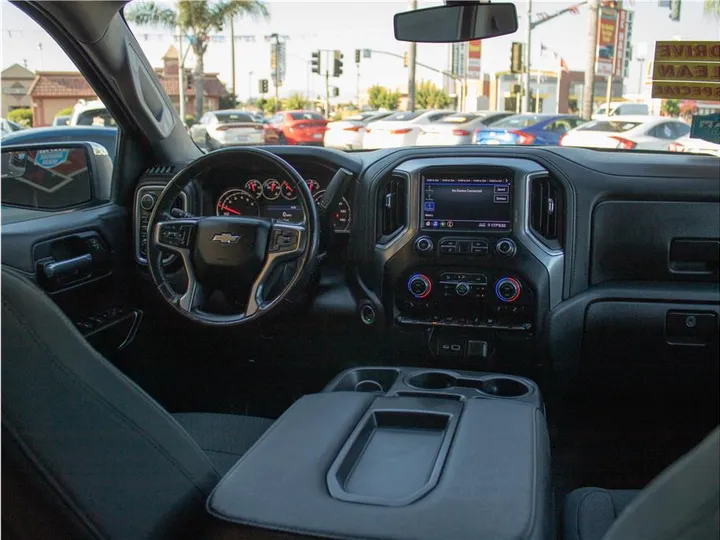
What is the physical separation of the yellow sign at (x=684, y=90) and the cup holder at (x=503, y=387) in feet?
3.33

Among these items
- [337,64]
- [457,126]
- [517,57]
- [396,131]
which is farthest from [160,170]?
[457,126]

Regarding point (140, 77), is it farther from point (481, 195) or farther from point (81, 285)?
point (481, 195)

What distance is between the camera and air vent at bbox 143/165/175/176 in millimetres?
3416

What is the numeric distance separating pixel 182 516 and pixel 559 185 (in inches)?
83.2

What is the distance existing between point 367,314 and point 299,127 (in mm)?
17648

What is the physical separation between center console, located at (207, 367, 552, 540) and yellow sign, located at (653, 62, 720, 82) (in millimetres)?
1208

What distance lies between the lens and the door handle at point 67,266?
9.55 ft

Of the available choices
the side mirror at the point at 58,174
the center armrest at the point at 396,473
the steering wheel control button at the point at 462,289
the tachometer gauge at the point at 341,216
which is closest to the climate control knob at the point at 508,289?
the steering wheel control button at the point at 462,289

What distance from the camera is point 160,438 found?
1259 mm

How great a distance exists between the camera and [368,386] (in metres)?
2.46

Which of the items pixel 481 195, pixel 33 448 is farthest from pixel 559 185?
pixel 33 448

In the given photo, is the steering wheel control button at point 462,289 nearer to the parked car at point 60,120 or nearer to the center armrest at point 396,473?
the center armrest at point 396,473

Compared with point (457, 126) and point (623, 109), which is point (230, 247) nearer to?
point (623, 109)

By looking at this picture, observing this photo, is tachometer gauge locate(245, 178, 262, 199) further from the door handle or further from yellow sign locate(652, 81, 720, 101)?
yellow sign locate(652, 81, 720, 101)
